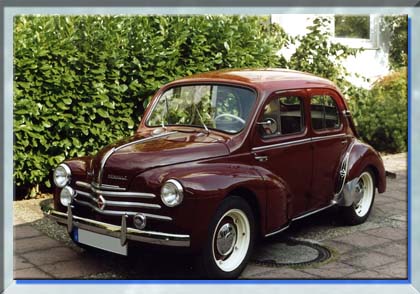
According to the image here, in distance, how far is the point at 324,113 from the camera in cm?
570

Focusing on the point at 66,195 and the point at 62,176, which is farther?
the point at 62,176

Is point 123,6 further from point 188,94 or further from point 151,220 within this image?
point 151,220

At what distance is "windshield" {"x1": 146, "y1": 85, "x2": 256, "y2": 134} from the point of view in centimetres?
507

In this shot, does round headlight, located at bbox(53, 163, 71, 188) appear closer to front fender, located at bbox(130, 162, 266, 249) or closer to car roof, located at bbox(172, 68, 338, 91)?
front fender, located at bbox(130, 162, 266, 249)

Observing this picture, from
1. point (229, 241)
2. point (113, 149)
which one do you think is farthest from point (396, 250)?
point (113, 149)

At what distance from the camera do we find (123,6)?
526 cm

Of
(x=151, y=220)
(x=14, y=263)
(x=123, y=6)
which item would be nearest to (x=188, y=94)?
(x=123, y=6)

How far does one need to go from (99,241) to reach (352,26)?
2922mm

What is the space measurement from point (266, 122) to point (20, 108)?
2419mm

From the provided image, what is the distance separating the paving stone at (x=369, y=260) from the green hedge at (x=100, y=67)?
1997mm


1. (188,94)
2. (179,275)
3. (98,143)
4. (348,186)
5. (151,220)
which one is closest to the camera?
(151,220)

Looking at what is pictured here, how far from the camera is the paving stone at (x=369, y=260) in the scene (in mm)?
5270

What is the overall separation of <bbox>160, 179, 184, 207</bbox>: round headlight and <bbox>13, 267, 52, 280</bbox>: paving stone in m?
1.47

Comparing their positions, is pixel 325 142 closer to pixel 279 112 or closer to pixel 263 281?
pixel 279 112
